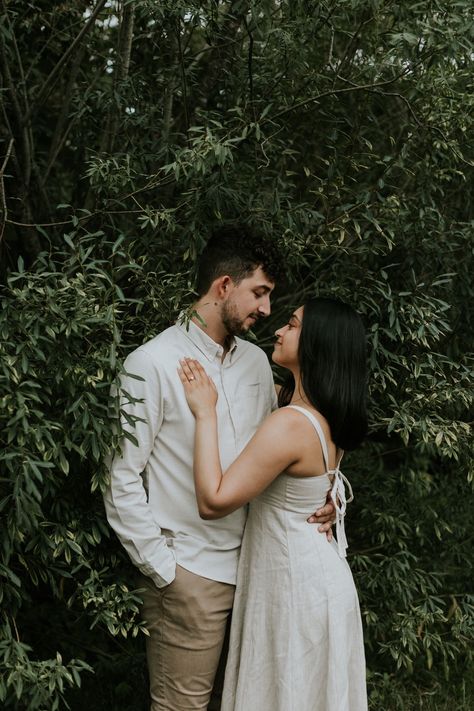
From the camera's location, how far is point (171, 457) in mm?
2857

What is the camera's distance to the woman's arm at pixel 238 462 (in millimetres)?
2670

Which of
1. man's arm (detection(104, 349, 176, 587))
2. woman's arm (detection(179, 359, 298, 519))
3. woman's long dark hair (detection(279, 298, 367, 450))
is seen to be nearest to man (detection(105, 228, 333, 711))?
man's arm (detection(104, 349, 176, 587))

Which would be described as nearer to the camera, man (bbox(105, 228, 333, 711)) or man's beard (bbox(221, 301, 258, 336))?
man (bbox(105, 228, 333, 711))

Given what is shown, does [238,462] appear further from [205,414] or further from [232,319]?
[232,319]

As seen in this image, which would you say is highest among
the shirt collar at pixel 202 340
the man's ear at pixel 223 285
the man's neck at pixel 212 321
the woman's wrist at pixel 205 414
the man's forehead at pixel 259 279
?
the man's forehead at pixel 259 279

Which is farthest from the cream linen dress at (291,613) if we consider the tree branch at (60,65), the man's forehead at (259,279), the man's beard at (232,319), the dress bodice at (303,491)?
the tree branch at (60,65)

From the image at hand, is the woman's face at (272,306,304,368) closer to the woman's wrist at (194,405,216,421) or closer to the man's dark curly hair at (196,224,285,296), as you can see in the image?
the man's dark curly hair at (196,224,285,296)

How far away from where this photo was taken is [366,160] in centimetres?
383

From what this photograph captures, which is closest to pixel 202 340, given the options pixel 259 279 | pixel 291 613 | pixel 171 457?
pixel 259 279

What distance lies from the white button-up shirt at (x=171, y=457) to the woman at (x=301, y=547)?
80 mm

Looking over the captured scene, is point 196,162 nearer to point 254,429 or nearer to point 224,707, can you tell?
point 254,429

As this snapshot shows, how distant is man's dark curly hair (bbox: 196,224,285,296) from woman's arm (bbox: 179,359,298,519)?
514 millimetres

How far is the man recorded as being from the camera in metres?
2.77

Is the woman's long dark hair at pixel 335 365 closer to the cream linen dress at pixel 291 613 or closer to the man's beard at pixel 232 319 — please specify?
the cream linen dress at pixel 291 613
